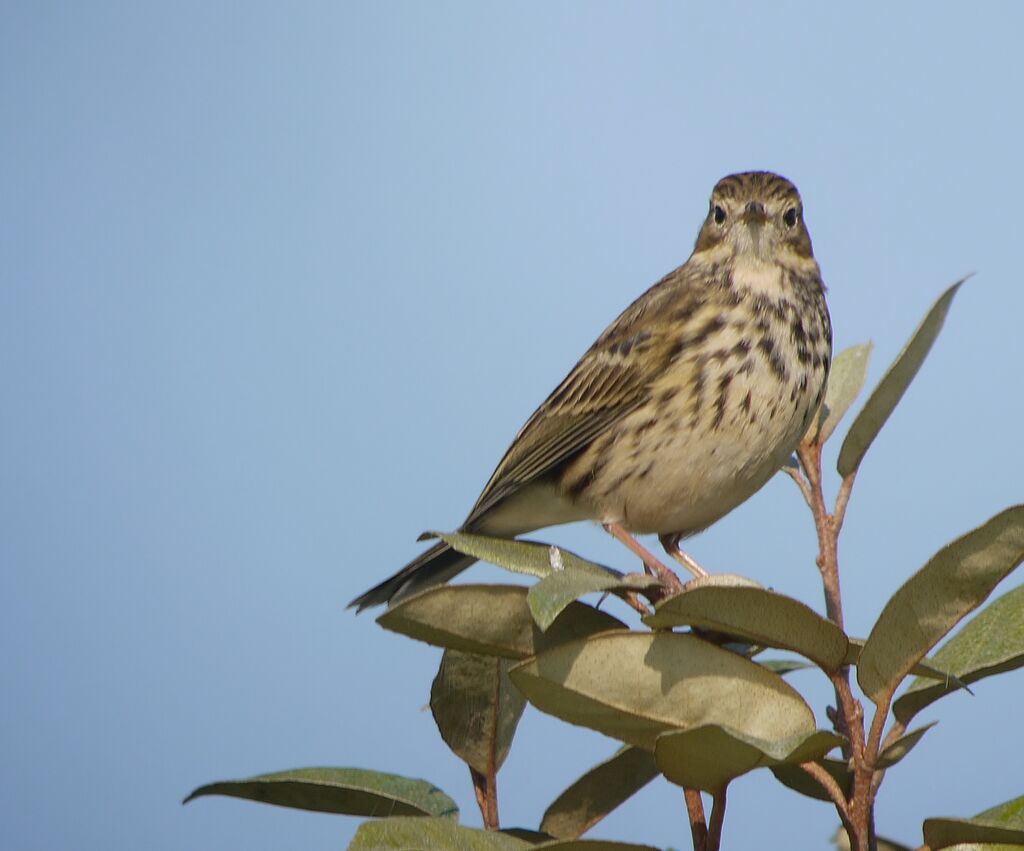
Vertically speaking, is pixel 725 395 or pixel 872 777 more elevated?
pixel 725 395

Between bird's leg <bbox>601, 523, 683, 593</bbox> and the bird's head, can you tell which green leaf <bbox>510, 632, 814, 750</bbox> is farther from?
the bird's head

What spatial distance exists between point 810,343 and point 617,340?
677 mm

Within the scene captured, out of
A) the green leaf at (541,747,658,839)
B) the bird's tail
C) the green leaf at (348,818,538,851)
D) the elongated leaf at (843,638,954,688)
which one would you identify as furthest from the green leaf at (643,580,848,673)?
the bird's tail

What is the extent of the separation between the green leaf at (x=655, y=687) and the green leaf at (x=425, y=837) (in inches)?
8.0

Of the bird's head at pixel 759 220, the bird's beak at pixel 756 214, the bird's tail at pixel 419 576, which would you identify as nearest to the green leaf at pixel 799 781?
the bird's tail at pixel 419 576

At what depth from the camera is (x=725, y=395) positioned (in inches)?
150

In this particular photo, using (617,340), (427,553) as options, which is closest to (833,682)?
(427,553)

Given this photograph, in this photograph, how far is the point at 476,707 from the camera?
2443 mm

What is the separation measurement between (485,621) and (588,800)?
0.50 m

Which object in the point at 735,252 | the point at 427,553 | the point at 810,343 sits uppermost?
the point at 735,252

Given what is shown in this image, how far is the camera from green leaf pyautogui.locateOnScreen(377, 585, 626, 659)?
6.70 feet

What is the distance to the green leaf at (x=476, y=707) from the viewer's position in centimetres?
240

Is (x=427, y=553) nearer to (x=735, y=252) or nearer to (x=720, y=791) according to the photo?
(x=735, y=252)

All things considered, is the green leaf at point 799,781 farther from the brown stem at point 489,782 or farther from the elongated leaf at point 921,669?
the brown stem at point 489,782
